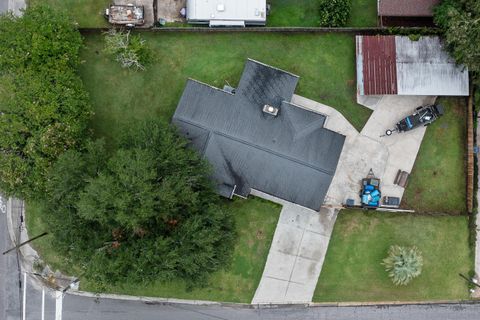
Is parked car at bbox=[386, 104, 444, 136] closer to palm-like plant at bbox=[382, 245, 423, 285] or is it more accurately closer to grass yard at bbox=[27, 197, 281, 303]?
palm-like plant at bbox=[382, 245, 423, 285]

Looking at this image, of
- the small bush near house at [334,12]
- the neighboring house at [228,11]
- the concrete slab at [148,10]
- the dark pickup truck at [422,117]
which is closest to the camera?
the neighboring house at [228,11]

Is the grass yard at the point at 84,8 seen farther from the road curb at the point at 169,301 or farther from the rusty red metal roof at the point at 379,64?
the rusty red metal roof at the point at 379,64

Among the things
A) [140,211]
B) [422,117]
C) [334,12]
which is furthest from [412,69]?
[140,211]

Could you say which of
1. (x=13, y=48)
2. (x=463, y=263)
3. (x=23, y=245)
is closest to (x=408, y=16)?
(x=463, y=263)

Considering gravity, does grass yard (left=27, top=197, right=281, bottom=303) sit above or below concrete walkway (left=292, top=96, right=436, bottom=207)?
below

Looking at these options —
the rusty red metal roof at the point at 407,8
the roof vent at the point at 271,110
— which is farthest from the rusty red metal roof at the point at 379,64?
the roof vent at the point at 271,110

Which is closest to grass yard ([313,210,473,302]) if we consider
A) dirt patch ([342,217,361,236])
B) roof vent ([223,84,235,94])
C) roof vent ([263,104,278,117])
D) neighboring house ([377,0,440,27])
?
dirt patch ([342,217,361,236])

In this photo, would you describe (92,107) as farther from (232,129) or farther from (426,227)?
(426,227)
